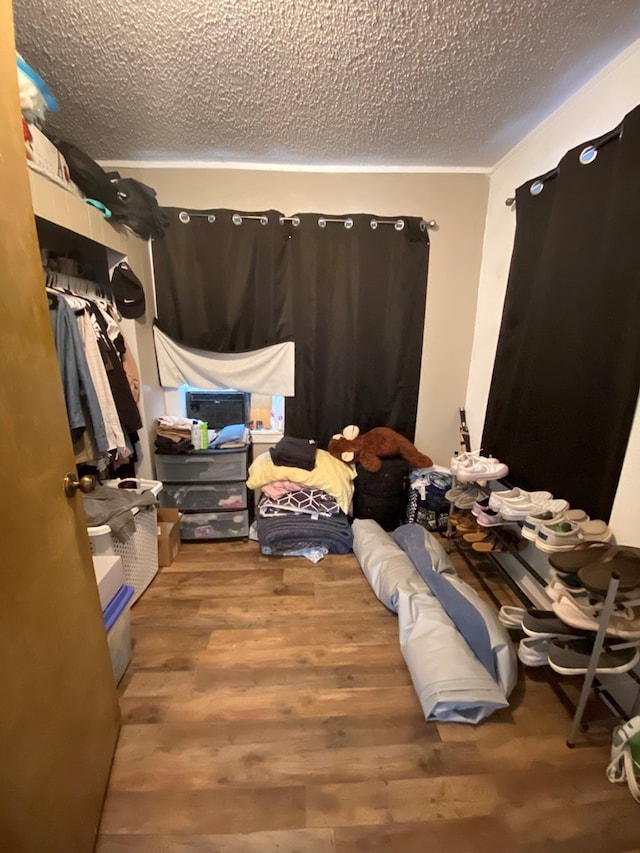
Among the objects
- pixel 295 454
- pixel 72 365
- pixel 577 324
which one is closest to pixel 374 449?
pixel 295 454

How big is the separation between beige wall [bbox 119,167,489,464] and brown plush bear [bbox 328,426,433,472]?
0.69 meters

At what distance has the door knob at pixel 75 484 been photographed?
1005 mm

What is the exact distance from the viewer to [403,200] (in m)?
2.52

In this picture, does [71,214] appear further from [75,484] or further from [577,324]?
[577,324]

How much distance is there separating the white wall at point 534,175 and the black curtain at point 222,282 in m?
1.39

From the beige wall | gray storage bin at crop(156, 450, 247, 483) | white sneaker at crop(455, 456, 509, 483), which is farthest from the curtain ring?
gray storage bin at crop(156, 450, 247, 483)

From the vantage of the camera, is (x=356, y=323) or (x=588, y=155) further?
(x=356, y=323)

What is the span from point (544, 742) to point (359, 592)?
100cm

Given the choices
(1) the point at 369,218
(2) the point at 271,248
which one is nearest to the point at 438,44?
(1) the point at 369,218

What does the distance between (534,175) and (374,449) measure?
72.9 inches

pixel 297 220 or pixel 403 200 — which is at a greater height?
pixel 403 200

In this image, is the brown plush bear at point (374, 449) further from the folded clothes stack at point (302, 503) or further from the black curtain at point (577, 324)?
the black curtain at point (577, 324)

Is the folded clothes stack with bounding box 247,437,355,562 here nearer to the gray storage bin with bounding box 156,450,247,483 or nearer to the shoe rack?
the gray storage bin with bounding box 156,450,247,483

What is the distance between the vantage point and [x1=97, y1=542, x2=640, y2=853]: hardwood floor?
3.62 ft
